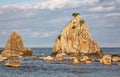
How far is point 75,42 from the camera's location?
573ft

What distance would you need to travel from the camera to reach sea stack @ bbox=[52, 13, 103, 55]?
173m

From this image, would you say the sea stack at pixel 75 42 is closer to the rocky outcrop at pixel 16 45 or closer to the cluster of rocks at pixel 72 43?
the cluster of rocks at pixel 72 43

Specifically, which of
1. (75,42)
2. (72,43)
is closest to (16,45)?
(72,43)

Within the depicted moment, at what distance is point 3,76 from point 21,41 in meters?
96.7

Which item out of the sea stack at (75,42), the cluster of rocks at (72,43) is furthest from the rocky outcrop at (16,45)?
the sea stack at (75,42)

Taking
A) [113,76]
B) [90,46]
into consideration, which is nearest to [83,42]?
[90,46]

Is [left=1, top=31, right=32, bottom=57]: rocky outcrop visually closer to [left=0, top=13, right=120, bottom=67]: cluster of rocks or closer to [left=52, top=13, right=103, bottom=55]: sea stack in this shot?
[left=0, top=13, right=120, bottom=67]: cluster of rocks

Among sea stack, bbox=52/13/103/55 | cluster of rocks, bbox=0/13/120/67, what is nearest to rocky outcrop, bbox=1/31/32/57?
cluster of rocks, bbox=0/13/120/67

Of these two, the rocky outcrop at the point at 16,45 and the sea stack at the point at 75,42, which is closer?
the rocky outcrop at the point at 16,45

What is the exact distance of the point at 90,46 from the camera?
173125 millimetres

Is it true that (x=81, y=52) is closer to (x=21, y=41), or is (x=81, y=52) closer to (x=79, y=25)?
(x=79, y=25)

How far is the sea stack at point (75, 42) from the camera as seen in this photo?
173 metres

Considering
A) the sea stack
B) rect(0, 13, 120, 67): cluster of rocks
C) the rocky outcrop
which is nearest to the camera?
the rocky outcrop

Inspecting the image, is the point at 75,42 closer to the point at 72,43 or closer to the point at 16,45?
the point at 72,43
